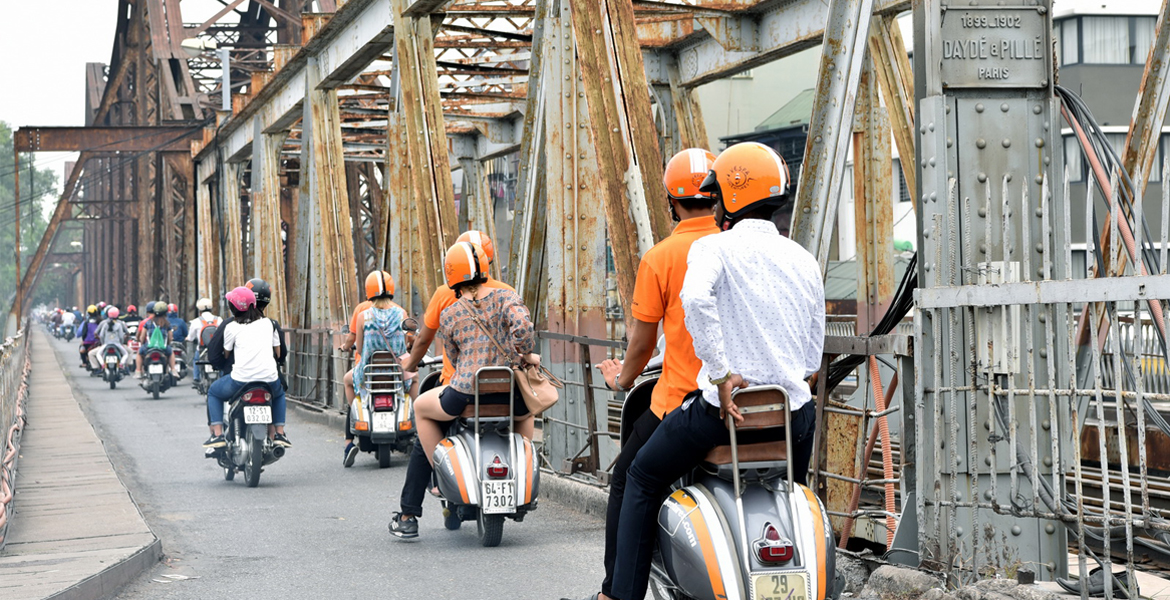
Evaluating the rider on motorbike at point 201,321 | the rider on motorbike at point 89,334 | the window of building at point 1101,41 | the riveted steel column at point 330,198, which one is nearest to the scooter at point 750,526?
the riveted steel column at point 330,198

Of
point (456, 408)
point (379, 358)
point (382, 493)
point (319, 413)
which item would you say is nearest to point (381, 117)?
point (319, 413)

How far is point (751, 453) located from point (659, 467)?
29cm

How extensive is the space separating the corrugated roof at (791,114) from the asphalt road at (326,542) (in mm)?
30542

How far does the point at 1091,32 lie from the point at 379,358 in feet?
84.3

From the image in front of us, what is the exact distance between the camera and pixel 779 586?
164 inches

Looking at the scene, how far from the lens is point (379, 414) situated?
11.9 metres

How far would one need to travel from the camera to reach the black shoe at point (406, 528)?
794 centimetres

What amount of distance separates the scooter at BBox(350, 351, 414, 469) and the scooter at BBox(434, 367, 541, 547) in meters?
4.03

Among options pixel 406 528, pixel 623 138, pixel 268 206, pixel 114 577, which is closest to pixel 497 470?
pixel 406 528

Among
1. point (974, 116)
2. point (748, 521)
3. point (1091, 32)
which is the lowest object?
point (748, 521)

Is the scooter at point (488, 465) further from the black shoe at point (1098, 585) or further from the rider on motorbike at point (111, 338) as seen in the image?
the rider on motorbike at point (111, 338)

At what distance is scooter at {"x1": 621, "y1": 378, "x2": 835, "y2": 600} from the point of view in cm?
418

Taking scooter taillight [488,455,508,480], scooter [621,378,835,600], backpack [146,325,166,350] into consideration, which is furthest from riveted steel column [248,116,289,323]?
scooter [621,378,835,600]

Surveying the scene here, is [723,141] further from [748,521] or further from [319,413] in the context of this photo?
[748,521]
